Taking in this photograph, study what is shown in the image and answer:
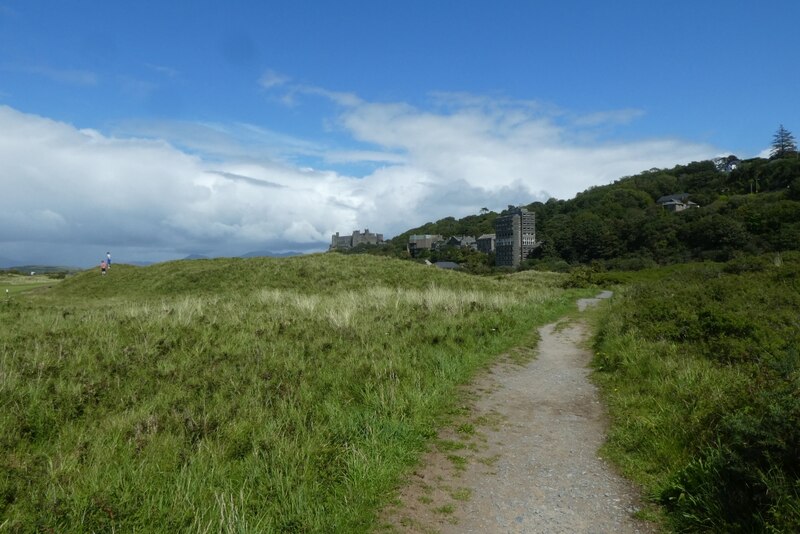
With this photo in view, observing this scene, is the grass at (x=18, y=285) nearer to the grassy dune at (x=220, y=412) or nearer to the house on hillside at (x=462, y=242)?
the grassy dune at (x=220, y=412)

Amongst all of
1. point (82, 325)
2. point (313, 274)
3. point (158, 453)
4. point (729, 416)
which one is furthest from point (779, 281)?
point (313, 274)

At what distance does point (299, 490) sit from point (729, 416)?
459 centimetres

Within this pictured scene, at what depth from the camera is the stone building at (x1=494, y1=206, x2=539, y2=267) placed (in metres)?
124

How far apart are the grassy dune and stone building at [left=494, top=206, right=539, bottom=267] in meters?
113

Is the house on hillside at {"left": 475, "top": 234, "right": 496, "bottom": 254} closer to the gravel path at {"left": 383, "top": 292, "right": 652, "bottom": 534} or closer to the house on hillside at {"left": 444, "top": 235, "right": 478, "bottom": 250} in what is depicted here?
the house on hillside at {"left": 444, "top": 235, "right": 478, "bottom": 250}

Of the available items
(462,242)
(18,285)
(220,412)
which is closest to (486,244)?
(462,242)

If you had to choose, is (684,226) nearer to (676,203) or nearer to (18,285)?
(676,203)

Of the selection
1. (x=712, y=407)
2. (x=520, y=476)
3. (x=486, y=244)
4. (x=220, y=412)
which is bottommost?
(x=520, y=476)

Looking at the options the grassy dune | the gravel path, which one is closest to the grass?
the grassy dune

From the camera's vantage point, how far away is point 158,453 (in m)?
5.25

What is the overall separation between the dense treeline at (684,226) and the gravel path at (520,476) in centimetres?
6440

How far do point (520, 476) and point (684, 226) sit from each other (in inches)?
3801

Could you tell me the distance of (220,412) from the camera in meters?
6.53

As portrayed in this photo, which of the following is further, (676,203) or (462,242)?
(462,242)
